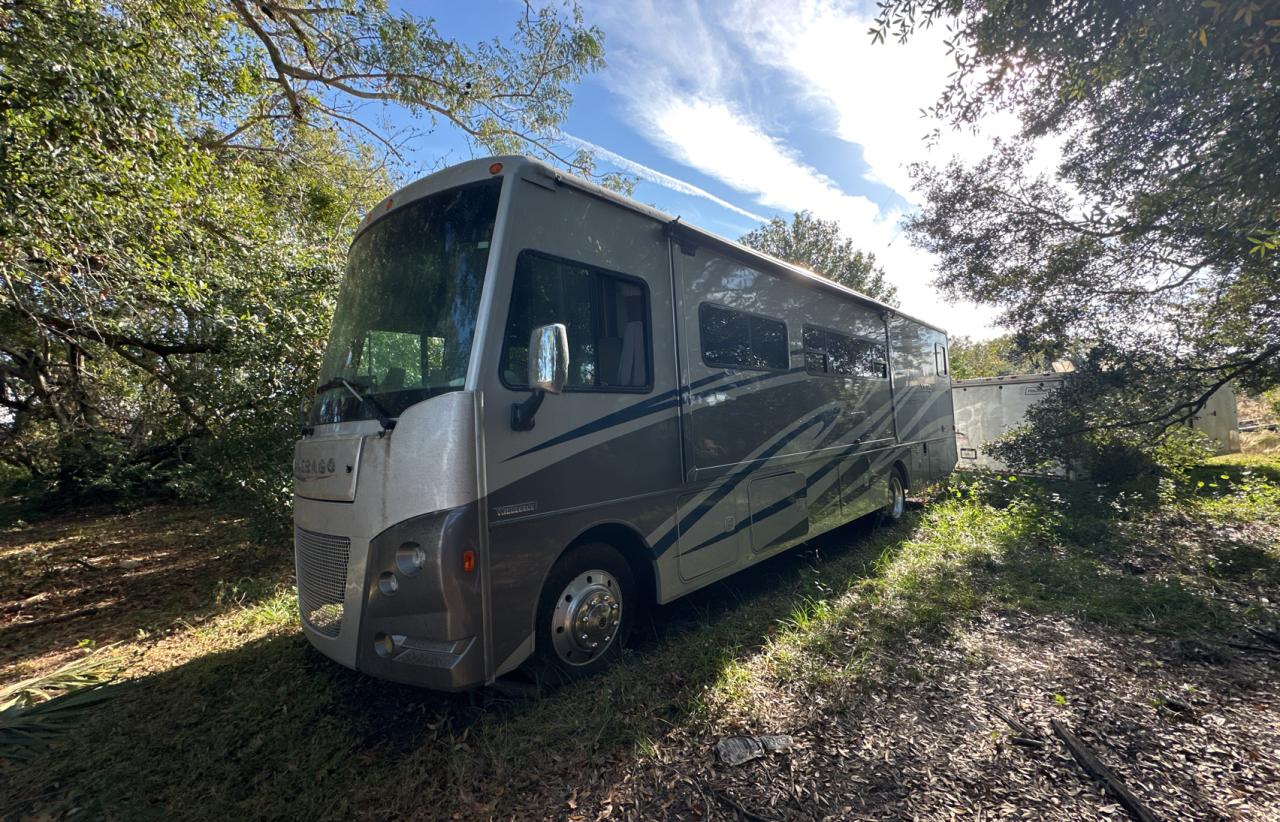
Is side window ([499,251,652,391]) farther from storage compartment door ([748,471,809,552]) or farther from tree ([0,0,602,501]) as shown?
tree ([0,0,602,501])

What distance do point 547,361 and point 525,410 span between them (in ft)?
1.03

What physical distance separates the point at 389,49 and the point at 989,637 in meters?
9.73

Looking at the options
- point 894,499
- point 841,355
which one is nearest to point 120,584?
point 841,355

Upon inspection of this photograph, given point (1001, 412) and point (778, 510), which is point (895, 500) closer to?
point (778, 510)

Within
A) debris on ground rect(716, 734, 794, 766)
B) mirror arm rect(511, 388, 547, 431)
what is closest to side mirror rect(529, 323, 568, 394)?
mirror arm rect(511, 388, 547, 431)

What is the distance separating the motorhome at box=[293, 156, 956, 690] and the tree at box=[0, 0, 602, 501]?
2305 millimetres

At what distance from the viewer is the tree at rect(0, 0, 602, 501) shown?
390 cm

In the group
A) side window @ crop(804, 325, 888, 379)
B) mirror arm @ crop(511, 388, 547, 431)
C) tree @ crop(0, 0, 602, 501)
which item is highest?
tree @ crop(0, 0, 602, 501)

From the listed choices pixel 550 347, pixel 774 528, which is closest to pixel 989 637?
pixel 774 528

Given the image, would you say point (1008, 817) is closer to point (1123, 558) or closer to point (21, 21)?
point (1123, 558)

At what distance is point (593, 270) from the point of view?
3.41 meters

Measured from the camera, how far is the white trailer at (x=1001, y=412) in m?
11.8

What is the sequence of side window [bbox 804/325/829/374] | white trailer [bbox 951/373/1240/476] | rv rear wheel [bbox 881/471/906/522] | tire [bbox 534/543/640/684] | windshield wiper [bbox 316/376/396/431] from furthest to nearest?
white trailer [bbox 951/373/1240/476] → rv rear wheel [bbox 881/471/906/522] → side window [bbox 804/325/829/374] → tire [bbox 534/543/640/684] → windshield wiper [bbox 316/376/396/431]

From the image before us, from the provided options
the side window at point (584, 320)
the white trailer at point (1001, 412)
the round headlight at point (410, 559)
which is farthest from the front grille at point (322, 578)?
the white trailer at point (1001, 412)
